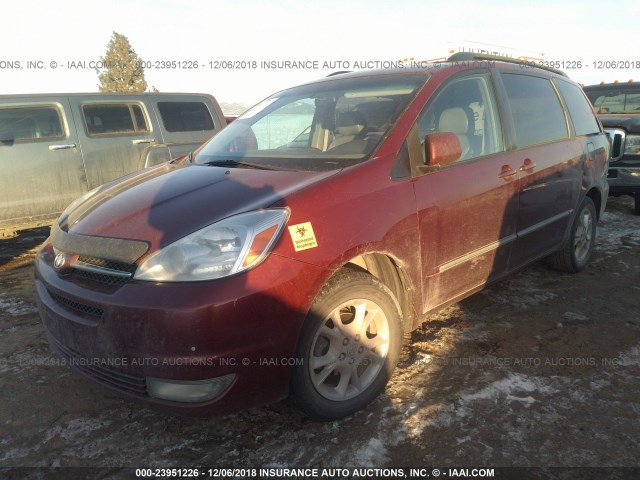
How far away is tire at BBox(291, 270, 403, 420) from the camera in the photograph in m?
2.22

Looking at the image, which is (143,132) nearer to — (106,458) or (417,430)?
(106,458)

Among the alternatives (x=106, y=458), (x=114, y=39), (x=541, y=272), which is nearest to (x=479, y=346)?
(x=541, y=272)

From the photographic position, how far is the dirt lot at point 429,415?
86.3 inches

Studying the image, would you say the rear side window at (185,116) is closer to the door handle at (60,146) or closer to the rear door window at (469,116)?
the door handle at (60,146)

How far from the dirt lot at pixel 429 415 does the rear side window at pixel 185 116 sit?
3.70 metres

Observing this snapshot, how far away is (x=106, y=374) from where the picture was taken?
2174mm

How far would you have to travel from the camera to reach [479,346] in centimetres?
318

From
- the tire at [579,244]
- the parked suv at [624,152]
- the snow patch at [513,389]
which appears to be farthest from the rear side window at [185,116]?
the parked suv at [624,152]

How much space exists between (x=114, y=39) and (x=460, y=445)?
128 ft

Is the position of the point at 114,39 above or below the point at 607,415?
above

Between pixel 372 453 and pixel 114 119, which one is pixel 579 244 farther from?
pixel 114 119

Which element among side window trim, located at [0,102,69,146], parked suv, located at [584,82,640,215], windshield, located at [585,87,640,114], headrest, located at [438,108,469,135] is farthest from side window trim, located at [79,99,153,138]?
windshield, located at [585,87,640,114]

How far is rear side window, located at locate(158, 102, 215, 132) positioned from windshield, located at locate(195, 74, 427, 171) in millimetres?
3164

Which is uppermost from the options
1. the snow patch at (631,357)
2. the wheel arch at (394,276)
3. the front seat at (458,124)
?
the front seat at (458,124)
